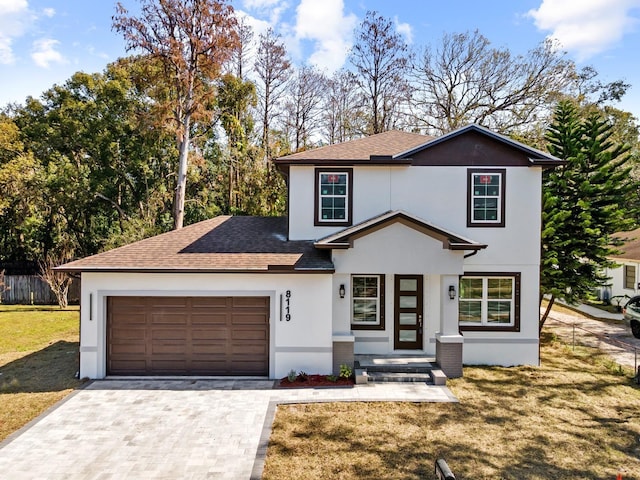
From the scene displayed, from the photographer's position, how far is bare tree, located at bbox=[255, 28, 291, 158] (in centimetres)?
2652

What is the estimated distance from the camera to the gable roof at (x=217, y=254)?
10516mm

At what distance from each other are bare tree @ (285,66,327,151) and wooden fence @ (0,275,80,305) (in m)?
17.0

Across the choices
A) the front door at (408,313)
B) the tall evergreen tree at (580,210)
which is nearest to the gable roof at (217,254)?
the front door at (408,313)

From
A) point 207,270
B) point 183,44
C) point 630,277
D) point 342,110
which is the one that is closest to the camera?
point 207,270

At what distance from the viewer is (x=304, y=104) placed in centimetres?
2858

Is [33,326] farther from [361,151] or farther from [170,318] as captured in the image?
[361,151]

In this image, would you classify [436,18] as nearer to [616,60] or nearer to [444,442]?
[616,60]

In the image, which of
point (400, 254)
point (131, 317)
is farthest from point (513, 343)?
point (131, 317)

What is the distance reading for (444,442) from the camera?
739 cm

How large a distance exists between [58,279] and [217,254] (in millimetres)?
15886

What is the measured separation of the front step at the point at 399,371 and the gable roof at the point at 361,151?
19.2 ft

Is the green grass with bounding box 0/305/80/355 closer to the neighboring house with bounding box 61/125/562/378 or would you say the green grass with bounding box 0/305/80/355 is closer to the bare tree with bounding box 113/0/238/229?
the neighboring house with bounding box 61/125/562/378

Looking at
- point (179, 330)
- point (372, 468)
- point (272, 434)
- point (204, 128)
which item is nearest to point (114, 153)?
point (204, 128)

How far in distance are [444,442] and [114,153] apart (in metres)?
25.6
